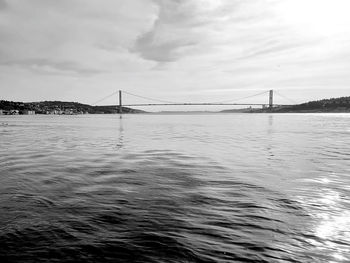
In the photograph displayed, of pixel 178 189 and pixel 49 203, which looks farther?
pixel 178 189

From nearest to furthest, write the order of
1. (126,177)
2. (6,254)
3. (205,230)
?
(6,254), (205,230), (126,177)

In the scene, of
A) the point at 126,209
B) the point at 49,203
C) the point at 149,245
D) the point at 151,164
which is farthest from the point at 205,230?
the point at 151,164

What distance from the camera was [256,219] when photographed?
6.43 meters

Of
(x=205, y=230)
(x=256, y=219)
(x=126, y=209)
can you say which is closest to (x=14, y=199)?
(x=126, y=209)

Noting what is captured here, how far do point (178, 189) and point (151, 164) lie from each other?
4.70 meters

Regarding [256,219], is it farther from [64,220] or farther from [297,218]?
[64,220]

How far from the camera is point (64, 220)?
6.18 metres

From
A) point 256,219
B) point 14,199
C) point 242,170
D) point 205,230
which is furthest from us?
point 242,170

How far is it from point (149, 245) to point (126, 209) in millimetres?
1971

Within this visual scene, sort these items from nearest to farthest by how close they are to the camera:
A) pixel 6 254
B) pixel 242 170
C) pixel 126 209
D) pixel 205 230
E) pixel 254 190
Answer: pixel 6 254 → pixel 205 230 → pixel 126 209 → pixel 254 190 → pixel 242 170

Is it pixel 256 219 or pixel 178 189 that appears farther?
pixel 178 189

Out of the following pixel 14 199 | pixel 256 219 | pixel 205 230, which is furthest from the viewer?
pixel 14 199

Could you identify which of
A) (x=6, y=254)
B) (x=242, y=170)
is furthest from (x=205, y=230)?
(x=242, y=170)

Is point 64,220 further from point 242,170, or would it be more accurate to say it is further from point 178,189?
point 242,170
